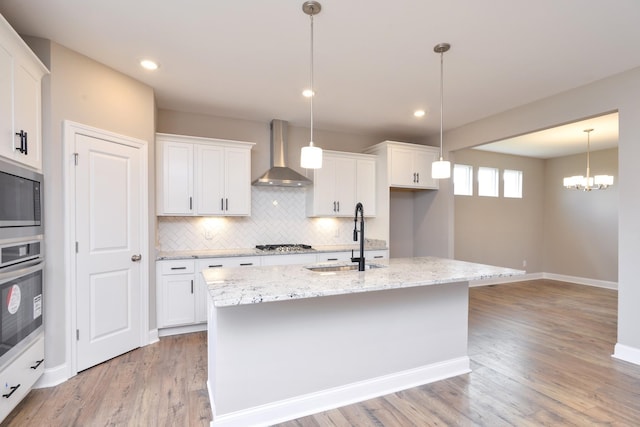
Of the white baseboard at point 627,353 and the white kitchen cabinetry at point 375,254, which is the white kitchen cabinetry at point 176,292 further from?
the white baseboard at point 627,353

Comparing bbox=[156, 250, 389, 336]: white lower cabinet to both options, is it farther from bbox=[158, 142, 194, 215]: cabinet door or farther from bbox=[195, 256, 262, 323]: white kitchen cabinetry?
bbox=[158, 142, 194, 215]: cabinet door

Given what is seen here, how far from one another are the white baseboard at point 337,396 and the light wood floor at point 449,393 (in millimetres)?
55

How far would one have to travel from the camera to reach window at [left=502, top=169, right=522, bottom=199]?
22.0 feet

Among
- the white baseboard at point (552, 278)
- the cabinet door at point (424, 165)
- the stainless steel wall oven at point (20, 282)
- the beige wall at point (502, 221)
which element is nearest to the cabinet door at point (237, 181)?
the stainless steel wall oven at point (20, 282)

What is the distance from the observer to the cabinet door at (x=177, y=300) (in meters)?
3.53

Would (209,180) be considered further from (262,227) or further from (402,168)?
(402,168)

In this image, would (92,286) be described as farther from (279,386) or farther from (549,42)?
(549,42)

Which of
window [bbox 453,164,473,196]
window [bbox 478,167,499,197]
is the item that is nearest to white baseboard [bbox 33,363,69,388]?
window [bbox 453,164,473,196]

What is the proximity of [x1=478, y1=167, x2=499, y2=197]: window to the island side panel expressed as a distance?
4.37 metres

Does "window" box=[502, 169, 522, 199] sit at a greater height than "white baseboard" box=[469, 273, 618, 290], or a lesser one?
greater

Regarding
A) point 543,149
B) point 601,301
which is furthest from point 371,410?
point 543,149

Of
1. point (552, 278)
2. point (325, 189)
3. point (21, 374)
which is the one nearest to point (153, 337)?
point (21, 374)

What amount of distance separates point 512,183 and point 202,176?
636 cm

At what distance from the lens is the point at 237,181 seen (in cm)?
413
